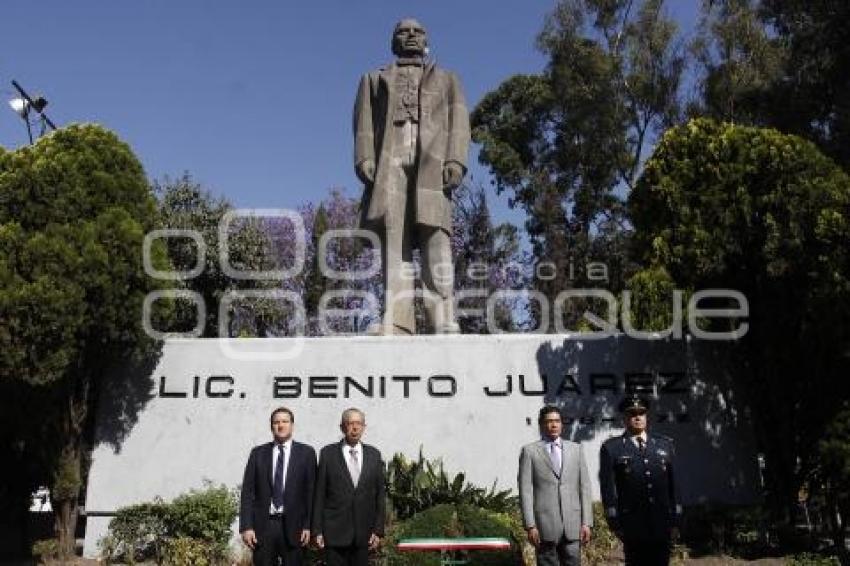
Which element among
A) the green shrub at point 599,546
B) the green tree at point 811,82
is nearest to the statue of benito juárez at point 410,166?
the green shrub at point 599,546

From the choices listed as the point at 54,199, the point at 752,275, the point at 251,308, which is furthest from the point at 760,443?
the point at 251,308

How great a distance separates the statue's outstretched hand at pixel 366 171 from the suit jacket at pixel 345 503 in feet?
19.5

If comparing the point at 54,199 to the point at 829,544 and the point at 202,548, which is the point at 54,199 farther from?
the point at 829,544

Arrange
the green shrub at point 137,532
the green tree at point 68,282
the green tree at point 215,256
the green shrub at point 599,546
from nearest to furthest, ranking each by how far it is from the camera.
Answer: the green shrub at point 599,546 < the green tree at point 68,282 < the green shrub at point 137,532 < the green tree at point 215,256

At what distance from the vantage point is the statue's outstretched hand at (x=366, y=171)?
35.8 feet

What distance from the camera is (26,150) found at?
364 inches

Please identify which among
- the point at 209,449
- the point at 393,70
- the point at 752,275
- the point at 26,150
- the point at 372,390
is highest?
the point at 393,70

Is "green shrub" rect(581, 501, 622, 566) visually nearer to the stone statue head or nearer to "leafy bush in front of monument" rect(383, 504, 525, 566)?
"leafy bush in front of monument" rect(383, 504, 525, 566)

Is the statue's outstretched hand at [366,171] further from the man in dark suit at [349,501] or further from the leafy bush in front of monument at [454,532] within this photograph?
the man in dark suit at [349,501]

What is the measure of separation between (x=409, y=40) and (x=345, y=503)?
7.47 m

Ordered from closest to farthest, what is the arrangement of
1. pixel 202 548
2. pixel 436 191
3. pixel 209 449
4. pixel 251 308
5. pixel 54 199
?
pixel 202 548
pixel 54 199
pixel 209 449
pixel 436 191
pixel 251 308

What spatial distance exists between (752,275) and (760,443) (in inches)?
76.2

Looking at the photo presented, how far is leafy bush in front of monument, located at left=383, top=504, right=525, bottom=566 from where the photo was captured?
663 centimetres

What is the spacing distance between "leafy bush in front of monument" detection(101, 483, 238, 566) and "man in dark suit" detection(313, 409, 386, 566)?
3618mm
